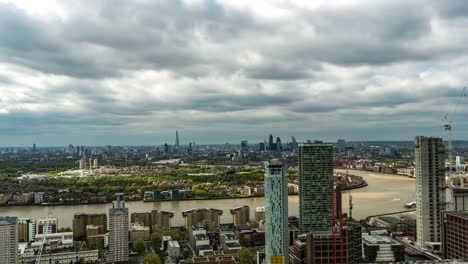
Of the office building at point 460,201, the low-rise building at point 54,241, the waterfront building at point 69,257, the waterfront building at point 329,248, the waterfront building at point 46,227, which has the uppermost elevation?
the office building at point 460,201

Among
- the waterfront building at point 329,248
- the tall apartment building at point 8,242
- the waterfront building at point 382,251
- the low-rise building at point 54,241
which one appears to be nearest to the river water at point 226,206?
the low-rise building at point 54,241

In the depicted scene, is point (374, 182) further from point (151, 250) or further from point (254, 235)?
point (151, 250)

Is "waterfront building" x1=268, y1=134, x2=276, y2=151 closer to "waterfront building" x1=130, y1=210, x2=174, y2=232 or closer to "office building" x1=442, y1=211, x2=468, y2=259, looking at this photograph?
"waterfront building" x1=130, y1=210, x2=174, y2=232

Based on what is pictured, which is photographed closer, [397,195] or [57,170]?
[397,195]

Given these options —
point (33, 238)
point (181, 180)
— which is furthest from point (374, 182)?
point (33, 238)

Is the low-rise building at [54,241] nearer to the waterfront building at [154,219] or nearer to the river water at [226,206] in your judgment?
the waterfront building at [154,219]
